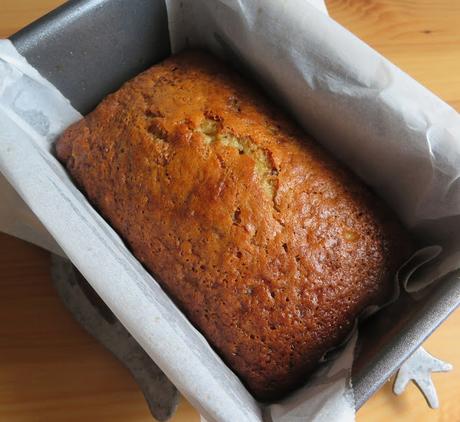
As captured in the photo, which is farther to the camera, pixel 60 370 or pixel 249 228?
pixel 60 370

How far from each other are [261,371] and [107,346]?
0.26 meters

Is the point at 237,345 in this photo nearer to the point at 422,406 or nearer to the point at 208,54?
the point at 422,406

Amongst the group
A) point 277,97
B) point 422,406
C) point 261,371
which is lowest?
point 422,406

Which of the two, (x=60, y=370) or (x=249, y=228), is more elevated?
(x=249, y=228)

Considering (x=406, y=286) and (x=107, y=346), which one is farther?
→ (x=107, y=346)

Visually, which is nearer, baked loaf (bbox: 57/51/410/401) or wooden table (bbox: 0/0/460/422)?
baked loaf (bbox: 57/51/410/401)

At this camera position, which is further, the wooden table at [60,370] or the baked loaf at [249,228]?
the wooden table at [60,370]

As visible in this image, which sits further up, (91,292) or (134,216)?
(134,216)

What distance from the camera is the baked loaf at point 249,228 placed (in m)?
0.72

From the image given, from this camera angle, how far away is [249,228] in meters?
0.73

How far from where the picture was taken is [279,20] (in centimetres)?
77

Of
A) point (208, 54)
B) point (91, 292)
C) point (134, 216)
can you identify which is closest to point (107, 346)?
point (91, 292)

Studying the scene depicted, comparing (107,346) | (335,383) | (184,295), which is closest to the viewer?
(335,383)

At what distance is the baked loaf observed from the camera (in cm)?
72
